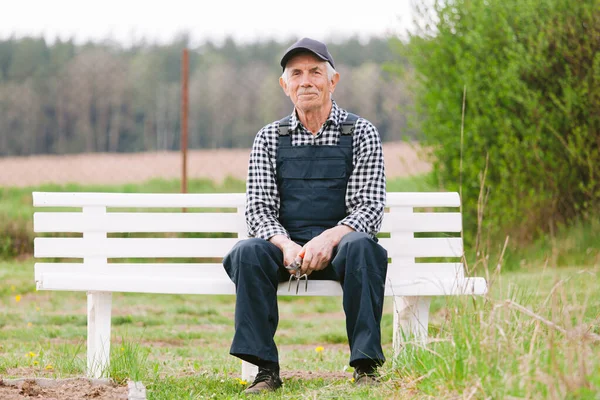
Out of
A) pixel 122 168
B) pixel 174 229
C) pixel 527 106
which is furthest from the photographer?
pixel 122 168

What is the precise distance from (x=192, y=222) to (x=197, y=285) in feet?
2.33

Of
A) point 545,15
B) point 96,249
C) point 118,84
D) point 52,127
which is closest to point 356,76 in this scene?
point 118,84

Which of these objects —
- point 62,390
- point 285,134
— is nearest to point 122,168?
point 285,134

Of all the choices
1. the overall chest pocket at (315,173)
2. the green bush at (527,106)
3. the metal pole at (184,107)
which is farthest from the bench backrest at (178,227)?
the metal pole at (184,107)

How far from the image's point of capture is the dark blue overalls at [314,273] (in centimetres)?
356

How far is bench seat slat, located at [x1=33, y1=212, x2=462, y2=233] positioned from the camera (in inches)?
173

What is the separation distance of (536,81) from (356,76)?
833 cm

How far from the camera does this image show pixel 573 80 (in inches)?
320

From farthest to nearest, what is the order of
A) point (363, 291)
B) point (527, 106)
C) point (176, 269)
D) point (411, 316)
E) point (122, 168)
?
point (122, 168), point (527, 106), point (176, 269), point (411, 316), point (363, 291)

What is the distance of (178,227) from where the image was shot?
14.8 ft

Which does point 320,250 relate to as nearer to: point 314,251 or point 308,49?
point 314,251

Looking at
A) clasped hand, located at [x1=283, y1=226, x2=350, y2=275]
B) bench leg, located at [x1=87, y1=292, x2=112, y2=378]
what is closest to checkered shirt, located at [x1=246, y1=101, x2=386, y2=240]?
clasped hand, located at [x1=283, y1=226, x2=350, y2=275]

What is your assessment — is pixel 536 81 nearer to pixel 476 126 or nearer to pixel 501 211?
pixel 476 126

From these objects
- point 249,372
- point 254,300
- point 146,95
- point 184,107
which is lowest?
point 249,372
